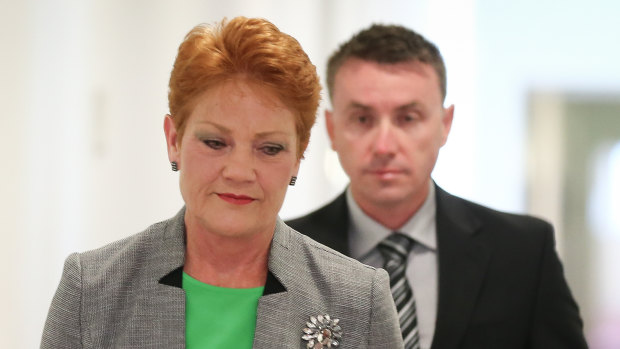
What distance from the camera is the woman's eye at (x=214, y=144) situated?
3.25 ft

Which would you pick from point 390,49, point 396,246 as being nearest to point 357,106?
point 390,49

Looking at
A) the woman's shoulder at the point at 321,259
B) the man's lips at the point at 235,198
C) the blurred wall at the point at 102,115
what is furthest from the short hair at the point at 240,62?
the blurred wall at the point at 102,115

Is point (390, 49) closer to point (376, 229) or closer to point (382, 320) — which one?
point (376, 229)

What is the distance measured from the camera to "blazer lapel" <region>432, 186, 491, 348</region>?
128 cm

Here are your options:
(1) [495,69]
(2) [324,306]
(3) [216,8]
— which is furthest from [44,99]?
(1) [495,69]

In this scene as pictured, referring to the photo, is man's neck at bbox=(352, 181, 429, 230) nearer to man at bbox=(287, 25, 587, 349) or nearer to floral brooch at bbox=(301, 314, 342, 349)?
man at bbox=(287, 25, 587, 349)

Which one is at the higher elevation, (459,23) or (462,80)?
(459,23)

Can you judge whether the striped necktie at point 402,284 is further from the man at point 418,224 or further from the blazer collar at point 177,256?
the blazer collar at point 177,256

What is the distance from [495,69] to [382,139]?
1.53 metres

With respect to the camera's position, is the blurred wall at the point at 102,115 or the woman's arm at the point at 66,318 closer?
the woman's arm at the point at 66,318

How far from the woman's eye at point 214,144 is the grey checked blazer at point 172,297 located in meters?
0.15

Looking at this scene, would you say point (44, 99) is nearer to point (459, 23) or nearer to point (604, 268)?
point (459, 23)

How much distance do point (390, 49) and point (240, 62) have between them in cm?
47

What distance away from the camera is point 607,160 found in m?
2.86
